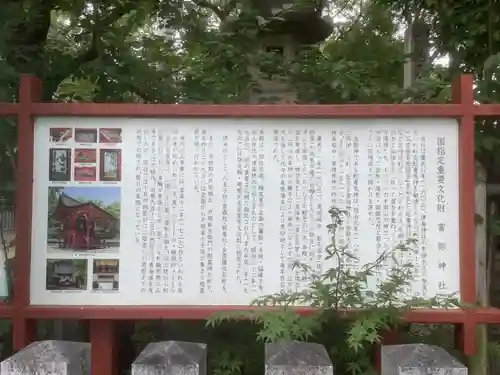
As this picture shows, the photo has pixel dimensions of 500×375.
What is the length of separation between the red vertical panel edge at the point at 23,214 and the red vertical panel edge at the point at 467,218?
7.75 ft

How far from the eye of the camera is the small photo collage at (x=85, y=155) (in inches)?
128

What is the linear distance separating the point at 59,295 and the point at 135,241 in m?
0.50

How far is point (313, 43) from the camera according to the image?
16.1ft

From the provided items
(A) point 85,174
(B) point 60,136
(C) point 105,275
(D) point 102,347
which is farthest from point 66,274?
(B) point 60,136

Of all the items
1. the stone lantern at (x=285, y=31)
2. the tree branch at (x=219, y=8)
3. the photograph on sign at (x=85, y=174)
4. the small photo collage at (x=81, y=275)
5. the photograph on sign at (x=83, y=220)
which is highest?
the tree branch at (x=219, y=8)

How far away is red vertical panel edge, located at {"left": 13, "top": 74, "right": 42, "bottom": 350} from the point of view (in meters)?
3.15

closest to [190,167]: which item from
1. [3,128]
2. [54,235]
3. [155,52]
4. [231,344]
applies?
[54,235]

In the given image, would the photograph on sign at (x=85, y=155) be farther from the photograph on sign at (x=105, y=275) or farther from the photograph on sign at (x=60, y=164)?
the photograph on sign at (x=105, y=275)

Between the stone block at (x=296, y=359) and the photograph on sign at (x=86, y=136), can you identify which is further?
the photograph on sign at (x=86, y=136)

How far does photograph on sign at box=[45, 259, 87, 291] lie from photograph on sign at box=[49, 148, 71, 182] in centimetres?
46

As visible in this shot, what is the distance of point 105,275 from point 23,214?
554 millimetres

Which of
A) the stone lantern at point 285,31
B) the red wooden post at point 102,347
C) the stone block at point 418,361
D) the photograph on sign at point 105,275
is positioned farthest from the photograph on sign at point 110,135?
the stone block at point 418,361

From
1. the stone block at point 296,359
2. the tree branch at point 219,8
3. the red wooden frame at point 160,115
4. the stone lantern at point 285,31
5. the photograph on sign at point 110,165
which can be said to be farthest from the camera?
the tree branch at point 219,8

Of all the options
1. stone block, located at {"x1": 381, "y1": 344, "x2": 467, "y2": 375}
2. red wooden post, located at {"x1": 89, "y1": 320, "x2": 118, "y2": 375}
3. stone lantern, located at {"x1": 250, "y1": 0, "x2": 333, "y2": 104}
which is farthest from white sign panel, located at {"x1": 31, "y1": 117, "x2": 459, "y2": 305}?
stone lantern, located at {"x1": 250, "y1": 0, "x2": 333, "y2": 104}
